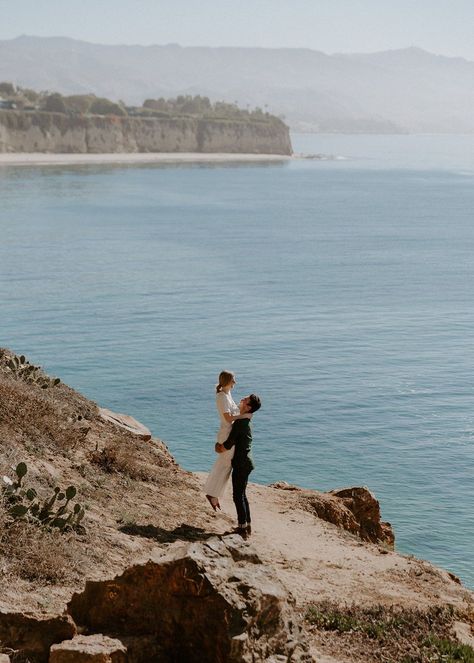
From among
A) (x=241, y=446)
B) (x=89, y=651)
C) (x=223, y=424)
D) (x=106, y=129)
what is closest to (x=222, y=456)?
(x=241, y=446)

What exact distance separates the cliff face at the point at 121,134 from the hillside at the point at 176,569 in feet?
474

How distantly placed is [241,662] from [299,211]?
291 ft

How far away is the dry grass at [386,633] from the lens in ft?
28.9

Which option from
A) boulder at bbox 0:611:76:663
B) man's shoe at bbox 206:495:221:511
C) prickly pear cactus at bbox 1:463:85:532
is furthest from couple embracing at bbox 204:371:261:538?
boulder at bbox 0:611:76:663

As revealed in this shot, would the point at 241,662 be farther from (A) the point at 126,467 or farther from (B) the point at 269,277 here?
(B) the point at 269,277

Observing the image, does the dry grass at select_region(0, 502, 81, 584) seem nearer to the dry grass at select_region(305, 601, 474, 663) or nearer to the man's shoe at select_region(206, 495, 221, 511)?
the dry grass at select_region(305, 601, 474, 663)

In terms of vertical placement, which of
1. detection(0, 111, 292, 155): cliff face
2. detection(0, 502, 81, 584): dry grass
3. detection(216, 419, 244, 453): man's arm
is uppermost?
detection(0, 111, 292, 155): cliff face

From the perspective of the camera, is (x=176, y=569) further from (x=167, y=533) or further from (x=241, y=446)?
(x=241, y=446)

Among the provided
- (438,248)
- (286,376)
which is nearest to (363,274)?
(438,248)

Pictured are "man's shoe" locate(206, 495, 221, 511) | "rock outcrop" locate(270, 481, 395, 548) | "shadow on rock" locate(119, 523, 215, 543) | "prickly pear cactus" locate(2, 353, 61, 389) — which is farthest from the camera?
"prickly pear cactus" locate(2, 353, 61, 389)

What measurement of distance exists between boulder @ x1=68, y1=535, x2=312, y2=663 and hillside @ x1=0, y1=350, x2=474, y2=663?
11 millimetres

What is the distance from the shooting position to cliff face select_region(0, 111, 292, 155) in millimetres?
155500

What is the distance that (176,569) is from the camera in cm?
749

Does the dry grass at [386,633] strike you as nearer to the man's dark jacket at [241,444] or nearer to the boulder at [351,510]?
the man's dark jacket at [241,444]
